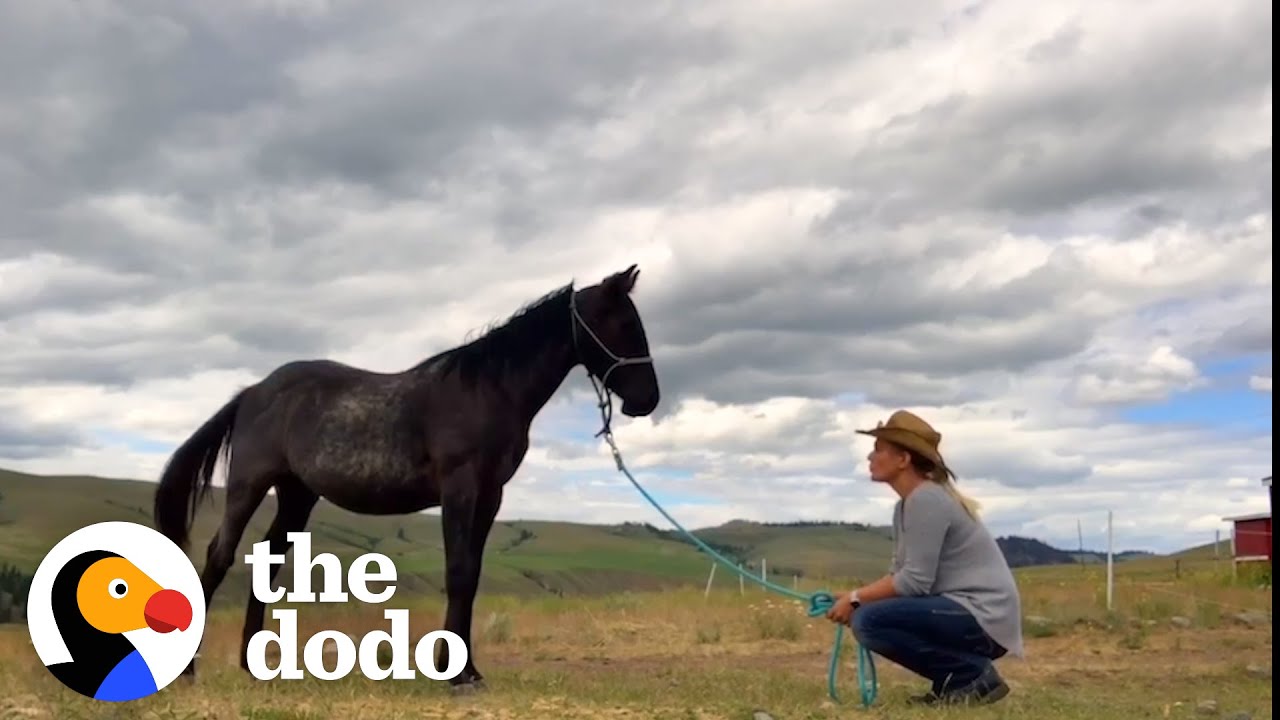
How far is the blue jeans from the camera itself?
6.78 metres

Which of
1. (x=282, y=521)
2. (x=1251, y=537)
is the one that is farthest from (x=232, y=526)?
(x=1251, y=537)

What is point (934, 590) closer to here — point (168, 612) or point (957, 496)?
point (957, 496)

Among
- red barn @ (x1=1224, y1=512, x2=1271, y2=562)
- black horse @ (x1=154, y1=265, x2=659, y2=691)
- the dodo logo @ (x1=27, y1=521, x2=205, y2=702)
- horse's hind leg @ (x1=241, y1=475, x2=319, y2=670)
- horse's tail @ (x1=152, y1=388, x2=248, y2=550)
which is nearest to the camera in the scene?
the dodo logo @ (x1=27, y1=521, x2=205, y2=702)

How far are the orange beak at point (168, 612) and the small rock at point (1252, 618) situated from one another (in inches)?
537

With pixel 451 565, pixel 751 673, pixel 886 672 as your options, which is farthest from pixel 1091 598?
pixel 451 565

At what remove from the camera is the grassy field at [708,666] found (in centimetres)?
668

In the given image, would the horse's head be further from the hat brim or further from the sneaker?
the sneaker

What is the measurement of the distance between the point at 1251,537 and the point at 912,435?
95.1 feet

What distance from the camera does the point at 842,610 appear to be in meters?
6.93

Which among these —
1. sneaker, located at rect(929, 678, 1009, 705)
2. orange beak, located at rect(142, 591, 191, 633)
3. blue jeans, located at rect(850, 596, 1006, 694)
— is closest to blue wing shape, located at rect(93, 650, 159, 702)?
orange beak, located at rect(142, 591, 191, 633)

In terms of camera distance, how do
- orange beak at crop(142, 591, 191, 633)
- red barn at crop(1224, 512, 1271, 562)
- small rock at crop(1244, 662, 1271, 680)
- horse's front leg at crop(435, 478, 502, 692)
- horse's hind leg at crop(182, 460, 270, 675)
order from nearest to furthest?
orange beak at crop(142, 591, 191, 633) < horse's front leg at crop(435, 478, 502, 692) < horse's hind leg at crop(182, 460, 270, 675) < small rock at crop(1244, 662, 1271, 680) < red barn at crop(1224, 512, 1271, 562)

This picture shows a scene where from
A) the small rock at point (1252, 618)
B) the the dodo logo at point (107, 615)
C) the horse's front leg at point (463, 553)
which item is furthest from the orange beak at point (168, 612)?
the small rock at point (1252, 618)

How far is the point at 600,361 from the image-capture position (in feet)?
26.4

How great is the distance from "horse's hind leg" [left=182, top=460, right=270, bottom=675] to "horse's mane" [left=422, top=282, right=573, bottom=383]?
68.8 inches
